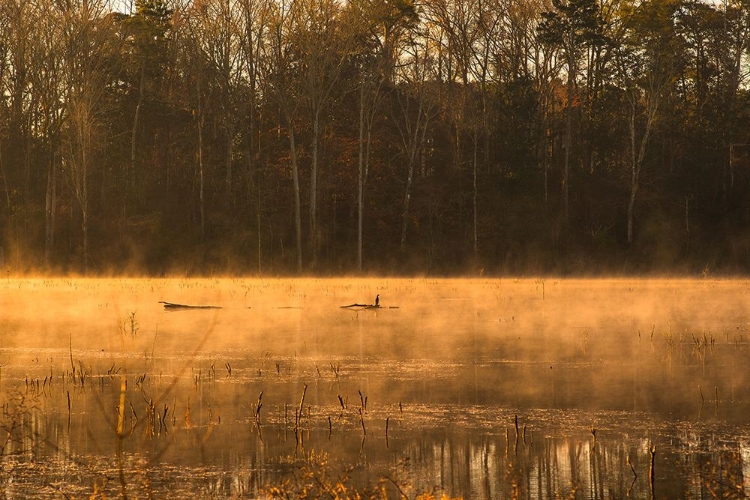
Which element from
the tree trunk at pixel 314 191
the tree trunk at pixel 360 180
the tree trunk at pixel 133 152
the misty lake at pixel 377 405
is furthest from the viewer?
the tree trunk at pixel 133 152

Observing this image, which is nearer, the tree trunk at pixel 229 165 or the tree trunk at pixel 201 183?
the tree trunk at pixel 201 183

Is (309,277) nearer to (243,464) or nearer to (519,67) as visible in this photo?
(519,67)

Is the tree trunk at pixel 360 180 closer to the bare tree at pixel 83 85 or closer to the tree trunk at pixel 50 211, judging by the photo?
the bare tree at pixel 83 85

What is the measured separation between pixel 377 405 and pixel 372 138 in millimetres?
38319

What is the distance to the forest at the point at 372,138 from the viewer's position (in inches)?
1766

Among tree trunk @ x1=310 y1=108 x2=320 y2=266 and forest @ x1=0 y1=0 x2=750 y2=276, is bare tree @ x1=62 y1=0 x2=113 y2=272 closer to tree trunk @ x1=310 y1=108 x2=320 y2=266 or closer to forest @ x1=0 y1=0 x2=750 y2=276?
forest @ x1=0 y1=0 x2=750 y2=276

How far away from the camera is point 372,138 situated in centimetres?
4966

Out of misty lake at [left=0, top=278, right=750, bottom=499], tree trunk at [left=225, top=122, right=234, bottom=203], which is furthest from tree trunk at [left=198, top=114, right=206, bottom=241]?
misty lake at [left=0, top=278, right=750, bottom=499]

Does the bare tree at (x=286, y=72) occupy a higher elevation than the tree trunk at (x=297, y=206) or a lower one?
higher

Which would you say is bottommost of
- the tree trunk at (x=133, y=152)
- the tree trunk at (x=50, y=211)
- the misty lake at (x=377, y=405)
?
the misty lake at (x=377, y=405)

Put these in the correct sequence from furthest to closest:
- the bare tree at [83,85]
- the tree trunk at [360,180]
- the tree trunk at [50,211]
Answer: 1. the tree trunk at [50,211]
2. the tree trunk at [360,180]
3. the bare tree at [83,85]

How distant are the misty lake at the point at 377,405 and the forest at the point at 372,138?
859 inches

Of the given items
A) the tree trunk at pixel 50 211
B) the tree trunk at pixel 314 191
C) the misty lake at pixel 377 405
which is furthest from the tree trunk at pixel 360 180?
the misty lake at pixel 377 405

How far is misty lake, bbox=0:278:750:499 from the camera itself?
871 centimetres
